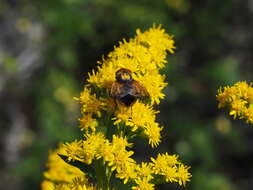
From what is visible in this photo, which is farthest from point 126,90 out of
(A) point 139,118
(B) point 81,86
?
(B) point 81,86

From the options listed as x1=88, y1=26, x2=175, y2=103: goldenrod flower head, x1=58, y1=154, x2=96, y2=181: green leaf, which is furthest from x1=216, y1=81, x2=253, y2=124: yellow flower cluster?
x1=58, y1=154, x2=96, y2=181: green leaf

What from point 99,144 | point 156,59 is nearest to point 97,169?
point 99,144

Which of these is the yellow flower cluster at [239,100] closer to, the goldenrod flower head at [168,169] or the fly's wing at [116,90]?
the goldenrod flower head at [168,169]

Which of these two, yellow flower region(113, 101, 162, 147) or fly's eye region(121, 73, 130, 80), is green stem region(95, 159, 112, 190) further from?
fly's eye region(121, 73, 130, 80)

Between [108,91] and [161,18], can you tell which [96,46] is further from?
[108,91]

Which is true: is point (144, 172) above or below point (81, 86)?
below

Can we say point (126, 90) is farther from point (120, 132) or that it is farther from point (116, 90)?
point (120, 132)
